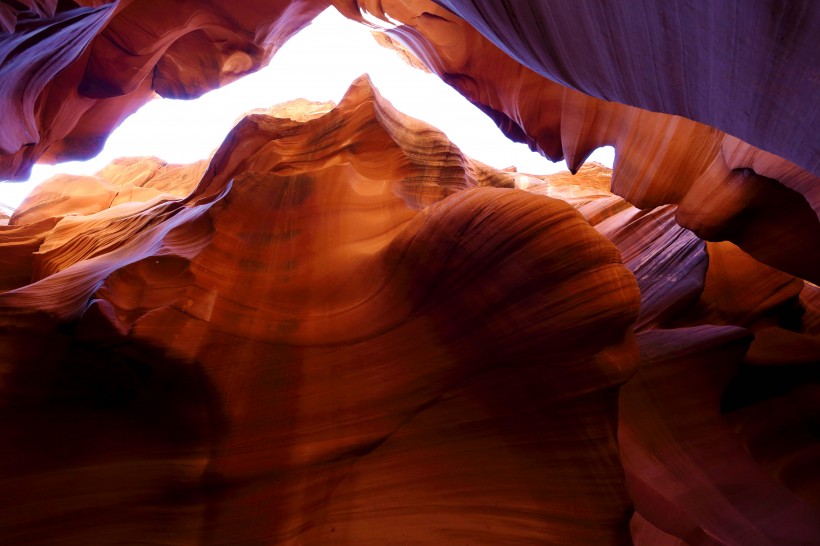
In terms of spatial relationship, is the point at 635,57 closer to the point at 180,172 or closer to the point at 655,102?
the point at 655,102

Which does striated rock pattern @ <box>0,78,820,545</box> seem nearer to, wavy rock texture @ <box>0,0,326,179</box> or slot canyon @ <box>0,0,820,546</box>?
slot canyon @ <box>0,0,820,546</box>

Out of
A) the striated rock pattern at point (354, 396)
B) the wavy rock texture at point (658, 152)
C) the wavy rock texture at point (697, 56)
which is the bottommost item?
the striated rock pattern at point (354, 396)

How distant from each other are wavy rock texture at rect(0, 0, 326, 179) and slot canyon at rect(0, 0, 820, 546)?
0.26 feet

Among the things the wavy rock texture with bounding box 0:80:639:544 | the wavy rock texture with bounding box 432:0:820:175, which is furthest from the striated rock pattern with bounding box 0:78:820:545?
the wavy rock texture with bounding box 432:0:820:175

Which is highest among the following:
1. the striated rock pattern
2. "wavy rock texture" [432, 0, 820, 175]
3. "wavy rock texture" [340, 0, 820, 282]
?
"wavy rock texture" [432, 0, 820, 175]

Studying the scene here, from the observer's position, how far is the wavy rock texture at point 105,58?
13.9ft

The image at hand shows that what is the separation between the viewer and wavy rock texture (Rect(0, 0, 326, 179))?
4.23 metres

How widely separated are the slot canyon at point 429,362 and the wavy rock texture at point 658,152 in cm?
3

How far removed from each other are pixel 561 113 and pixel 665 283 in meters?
2.40

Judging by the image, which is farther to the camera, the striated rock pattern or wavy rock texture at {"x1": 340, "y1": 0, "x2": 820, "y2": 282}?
wavy rock texture at {"x1": 340, "y1": 0, "x2": 820, "y2": 282}

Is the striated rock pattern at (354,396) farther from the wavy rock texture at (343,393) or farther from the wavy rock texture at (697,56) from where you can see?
the wavy rock texture at (697,56)

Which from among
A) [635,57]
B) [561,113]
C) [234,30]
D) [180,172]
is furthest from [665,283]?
[180,172]

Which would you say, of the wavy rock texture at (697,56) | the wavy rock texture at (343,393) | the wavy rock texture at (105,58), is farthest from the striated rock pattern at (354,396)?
the wavy rock texture at (105,58)

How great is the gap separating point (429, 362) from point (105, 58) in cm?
624
